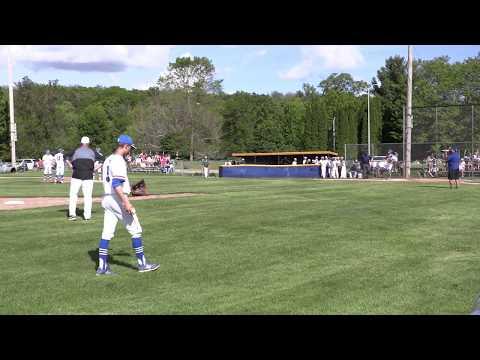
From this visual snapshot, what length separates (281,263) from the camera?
9711mm

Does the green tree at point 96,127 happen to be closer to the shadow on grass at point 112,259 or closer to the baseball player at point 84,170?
the baseball player at point 84,170

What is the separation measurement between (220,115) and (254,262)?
257 feet

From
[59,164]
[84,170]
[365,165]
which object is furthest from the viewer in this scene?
[365,165]

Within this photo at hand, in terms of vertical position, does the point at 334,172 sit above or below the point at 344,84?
below

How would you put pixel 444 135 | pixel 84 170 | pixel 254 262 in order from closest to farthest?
pixel 254 262, pixel 84 170, pixel 444 135

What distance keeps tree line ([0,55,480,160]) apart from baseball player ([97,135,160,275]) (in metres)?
61.8

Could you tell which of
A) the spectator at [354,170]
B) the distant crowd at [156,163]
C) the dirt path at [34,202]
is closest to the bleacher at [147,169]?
the distant crowd at [156,163]

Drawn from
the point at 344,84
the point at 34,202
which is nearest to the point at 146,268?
the point at 34,202

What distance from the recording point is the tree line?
7506 cm

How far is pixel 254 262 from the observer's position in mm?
9812

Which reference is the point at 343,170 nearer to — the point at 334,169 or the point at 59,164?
the point at 334,169
